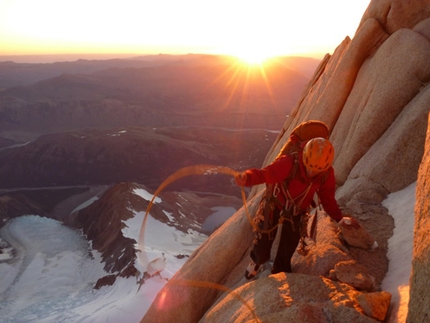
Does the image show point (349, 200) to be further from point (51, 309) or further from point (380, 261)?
point (51, 309)

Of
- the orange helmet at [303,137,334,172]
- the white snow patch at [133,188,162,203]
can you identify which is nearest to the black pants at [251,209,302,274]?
the orange helmet at [303,137,334,172]

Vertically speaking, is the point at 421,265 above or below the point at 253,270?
above

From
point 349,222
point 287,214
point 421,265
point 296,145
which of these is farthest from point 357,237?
point 421,265

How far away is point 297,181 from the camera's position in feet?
21.0

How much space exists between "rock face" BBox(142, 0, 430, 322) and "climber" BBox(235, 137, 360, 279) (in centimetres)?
70

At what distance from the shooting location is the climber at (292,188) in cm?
585

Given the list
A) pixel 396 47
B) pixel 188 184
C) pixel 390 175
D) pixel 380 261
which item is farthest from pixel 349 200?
pixel 188 184

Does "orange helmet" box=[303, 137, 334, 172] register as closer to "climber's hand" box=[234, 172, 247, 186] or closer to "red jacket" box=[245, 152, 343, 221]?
"red jacket" box=[245, 152, 343, 221]

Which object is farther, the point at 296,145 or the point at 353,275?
the point at 296,145

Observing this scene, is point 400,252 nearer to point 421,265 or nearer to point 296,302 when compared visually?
point 296,302

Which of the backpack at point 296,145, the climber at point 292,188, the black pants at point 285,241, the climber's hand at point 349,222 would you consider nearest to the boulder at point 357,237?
the climber's hand at point 349,222

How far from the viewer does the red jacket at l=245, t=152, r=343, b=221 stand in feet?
19.7

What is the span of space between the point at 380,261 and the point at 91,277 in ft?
181

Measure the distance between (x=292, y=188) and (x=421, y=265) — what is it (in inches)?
107
